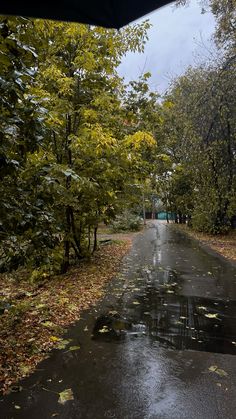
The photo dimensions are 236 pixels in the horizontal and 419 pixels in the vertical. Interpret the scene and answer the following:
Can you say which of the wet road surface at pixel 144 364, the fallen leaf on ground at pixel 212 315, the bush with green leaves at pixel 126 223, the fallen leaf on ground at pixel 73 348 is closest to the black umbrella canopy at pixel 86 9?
the wet road surface at pixel 144 364

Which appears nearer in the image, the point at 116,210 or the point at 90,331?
the point at 90,331

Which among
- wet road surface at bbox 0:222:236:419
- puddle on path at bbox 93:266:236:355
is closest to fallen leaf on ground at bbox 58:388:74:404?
wet road surface at bbox 0:222:236:419

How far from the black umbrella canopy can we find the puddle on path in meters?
3.96

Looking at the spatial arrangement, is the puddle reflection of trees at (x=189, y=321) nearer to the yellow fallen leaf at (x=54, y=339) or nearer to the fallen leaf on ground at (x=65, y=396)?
the yellow fallen leaf at (x=54, y=339)

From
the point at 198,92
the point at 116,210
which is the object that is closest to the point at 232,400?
the point at 116,210

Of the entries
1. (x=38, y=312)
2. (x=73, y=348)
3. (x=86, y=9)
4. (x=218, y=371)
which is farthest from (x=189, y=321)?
(x=86, y=9)

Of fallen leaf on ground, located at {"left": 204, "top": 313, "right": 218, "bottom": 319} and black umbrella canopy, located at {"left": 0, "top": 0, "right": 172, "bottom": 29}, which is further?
fallen leaf on ground, located at {"left": 204, "top": 313, "right": 218, "bottom": 319}

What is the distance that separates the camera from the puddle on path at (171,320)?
493cm

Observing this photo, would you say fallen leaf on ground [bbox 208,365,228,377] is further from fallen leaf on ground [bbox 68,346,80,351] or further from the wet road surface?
fallen leaf on ground [bbox 68,346,80,351]

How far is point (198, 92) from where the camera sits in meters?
17.5

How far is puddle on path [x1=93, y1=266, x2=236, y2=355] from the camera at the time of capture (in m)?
4.93

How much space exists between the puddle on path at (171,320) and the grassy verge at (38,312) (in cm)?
60

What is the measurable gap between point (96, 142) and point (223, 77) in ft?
32.6

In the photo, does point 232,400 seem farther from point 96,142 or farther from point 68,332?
point 96,142
